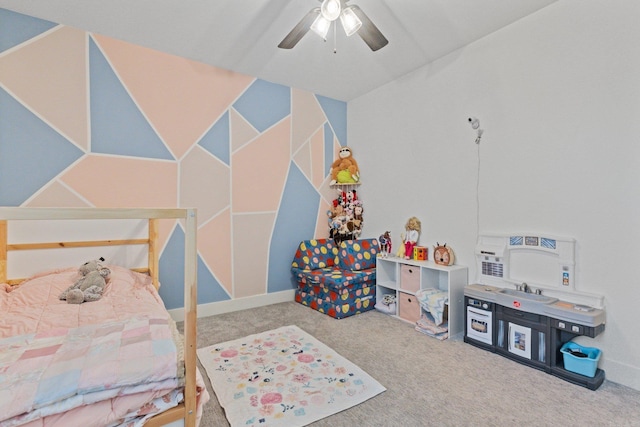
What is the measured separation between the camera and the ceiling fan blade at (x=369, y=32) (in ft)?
6.54

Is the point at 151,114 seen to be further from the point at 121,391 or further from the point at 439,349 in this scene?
the point at 439,349

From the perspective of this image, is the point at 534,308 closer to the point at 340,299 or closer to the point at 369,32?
the point at 340,299

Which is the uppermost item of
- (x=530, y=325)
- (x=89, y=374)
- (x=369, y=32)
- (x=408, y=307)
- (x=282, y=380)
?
(x=369, y=32)

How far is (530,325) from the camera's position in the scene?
228cm

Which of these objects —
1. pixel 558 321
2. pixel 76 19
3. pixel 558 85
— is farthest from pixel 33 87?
pixel 558 321

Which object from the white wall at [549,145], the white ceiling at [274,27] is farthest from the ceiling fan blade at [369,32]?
the white wall at [549,145]

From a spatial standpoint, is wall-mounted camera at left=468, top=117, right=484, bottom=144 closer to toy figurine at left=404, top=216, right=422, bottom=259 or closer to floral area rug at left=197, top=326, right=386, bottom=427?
toy figurine at left=404, top=216, right=422, bottom=259

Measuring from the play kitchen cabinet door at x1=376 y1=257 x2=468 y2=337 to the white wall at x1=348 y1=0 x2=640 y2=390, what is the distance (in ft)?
0.78

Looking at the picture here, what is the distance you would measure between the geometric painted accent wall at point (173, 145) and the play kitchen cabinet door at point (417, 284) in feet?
3.82

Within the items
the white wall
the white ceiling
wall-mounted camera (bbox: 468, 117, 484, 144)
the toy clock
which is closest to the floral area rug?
the toy clock

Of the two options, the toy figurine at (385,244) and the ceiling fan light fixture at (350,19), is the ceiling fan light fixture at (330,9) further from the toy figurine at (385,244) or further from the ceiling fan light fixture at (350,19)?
the toy figurine at (385,244)

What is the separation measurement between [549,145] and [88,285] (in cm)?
365

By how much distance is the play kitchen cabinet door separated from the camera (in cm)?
285

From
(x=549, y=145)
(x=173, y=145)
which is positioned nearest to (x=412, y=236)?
(x=549, y=145)
